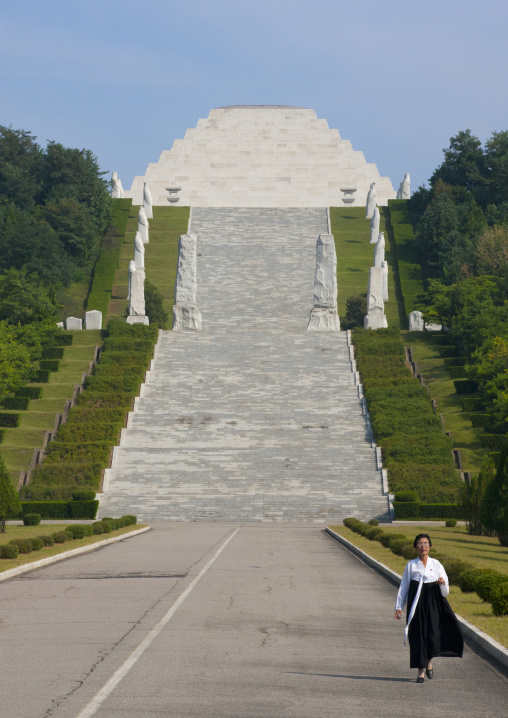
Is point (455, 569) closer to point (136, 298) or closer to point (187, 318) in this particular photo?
point (187, 318)

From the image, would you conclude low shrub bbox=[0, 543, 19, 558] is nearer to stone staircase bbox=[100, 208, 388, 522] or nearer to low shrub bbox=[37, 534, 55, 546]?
low shrub bbox=[37, 534, 55, 546]

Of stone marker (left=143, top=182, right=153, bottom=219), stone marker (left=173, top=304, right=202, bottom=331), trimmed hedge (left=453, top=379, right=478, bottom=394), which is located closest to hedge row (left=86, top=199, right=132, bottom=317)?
stone marker (left=143, top=182, right=153, bottom=219)

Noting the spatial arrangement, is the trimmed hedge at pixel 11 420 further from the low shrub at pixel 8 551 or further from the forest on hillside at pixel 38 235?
the low shrub at pixel 8 551

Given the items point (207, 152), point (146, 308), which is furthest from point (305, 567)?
point (207, 152)

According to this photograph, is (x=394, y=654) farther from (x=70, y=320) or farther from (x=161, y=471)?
(x=70, y=320)

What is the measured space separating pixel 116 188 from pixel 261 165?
14.0 meters

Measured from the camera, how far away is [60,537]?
2342cm

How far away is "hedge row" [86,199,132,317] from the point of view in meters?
62.4

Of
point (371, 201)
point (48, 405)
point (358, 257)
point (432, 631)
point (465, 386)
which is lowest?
point (432, 631)

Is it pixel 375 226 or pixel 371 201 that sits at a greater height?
pixel 371 201

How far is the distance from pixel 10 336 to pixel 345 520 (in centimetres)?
2181

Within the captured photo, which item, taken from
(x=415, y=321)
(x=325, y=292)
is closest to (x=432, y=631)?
(x=325, y=292)

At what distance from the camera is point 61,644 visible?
9875 mm

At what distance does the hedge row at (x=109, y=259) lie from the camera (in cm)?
6245
